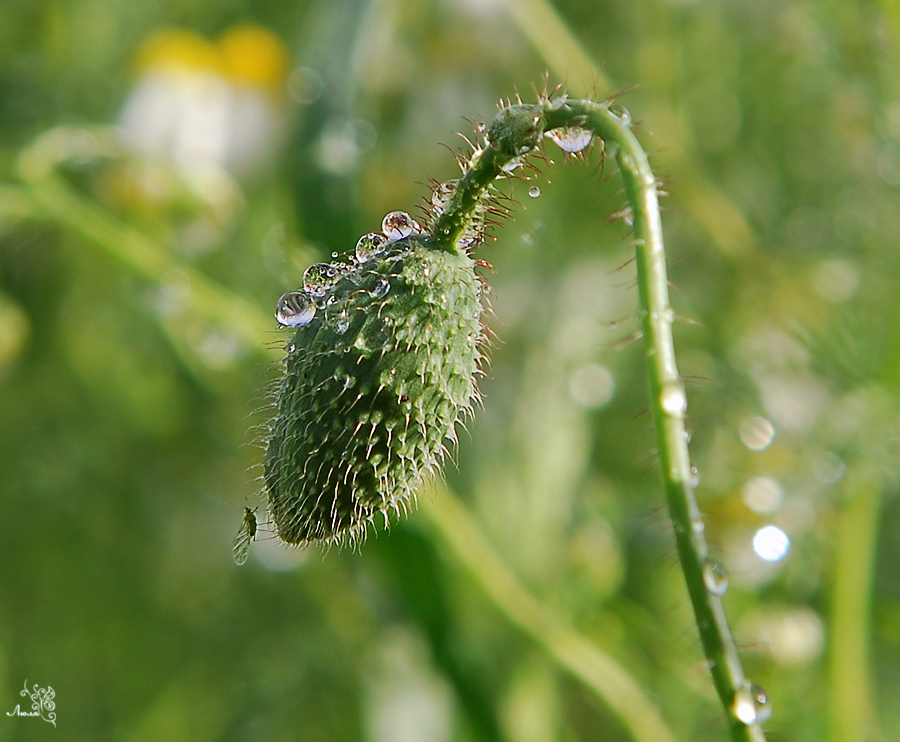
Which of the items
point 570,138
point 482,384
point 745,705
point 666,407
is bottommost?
point 745,705

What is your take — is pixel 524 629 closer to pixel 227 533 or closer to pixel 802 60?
pixel 227 533

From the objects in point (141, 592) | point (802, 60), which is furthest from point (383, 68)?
point (141, 592)

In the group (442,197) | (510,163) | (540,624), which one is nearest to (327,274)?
(442,197)

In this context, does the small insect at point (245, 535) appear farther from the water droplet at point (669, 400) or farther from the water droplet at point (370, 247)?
the water droplet at point (669, 400)

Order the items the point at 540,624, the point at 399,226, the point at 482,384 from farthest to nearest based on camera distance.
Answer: the point at 482,384
the point at 540,624
the point at 399,226

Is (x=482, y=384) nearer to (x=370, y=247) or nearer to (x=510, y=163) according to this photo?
(x=370, y=247)
